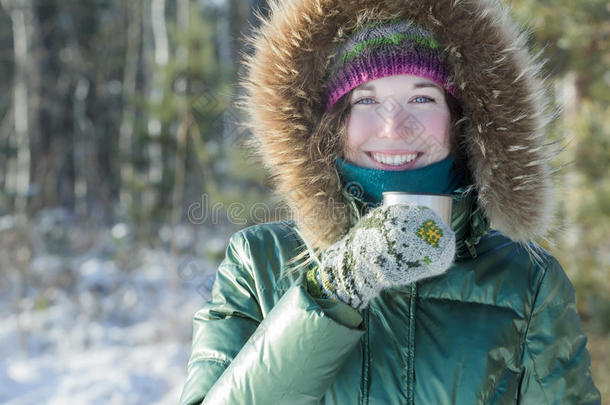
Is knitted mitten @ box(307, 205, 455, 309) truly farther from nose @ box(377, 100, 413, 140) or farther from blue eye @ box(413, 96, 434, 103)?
blue eye @ box(413, 96, 434, 103)

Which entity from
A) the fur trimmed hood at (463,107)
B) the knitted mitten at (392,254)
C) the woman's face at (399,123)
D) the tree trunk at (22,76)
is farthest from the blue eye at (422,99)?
the tree trunk at (22,76)

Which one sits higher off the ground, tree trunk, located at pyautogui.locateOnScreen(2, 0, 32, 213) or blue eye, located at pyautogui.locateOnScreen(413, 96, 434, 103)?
tree trunk, located at pyautogui.locateOnScreen(2, 0, 32, 213)

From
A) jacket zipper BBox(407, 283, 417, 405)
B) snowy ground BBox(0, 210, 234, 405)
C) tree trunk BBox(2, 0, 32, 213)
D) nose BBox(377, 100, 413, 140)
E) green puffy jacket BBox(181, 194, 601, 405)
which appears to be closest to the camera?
green puffy jacket BBox(181, 194, 601, 405)

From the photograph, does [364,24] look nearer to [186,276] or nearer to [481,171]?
[481,171]

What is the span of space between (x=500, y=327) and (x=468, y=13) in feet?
2.89

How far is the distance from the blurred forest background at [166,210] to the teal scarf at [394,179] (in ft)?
1.15

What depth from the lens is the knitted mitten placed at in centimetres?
99

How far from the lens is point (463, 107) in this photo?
A: 4.47ft

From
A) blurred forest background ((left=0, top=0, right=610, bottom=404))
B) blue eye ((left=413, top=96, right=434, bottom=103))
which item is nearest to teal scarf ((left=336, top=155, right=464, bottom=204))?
blue eye ((left=413, top=96, right=434, bottom=103))

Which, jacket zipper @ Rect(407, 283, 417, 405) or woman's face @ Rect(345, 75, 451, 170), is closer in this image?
jacket zipper @ Rect(407, 283, 417, 405)

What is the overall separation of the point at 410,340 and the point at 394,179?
1.39 feet

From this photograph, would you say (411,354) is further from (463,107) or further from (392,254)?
(463,107)

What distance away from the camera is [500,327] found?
1147 millimetres

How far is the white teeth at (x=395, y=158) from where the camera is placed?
4.15 ft
